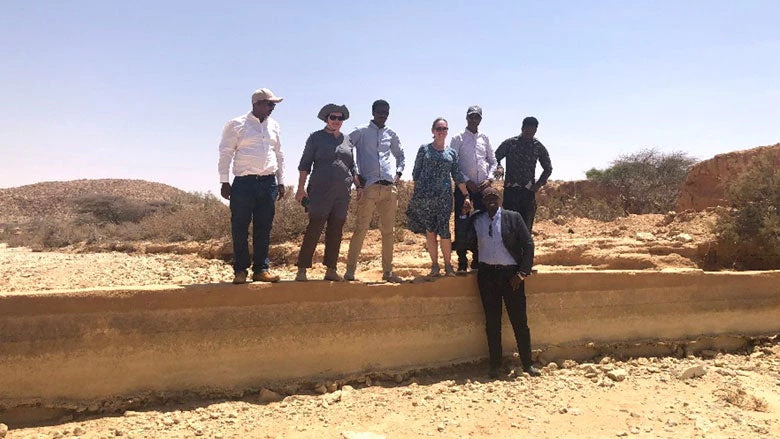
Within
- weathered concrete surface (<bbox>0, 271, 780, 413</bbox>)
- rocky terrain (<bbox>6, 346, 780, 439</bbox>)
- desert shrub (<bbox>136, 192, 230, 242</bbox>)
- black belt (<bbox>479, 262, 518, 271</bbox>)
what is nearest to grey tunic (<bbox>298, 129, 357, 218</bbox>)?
weathered concrete surface (<bbox>0, 271, 780, 413</bbox>)

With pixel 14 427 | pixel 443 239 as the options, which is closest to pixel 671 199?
pixel 443 239

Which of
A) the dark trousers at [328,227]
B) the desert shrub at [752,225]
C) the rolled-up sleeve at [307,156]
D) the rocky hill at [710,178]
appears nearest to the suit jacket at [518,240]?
the dark trousers at [328,227]

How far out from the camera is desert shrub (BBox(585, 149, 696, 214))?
70.1 feet

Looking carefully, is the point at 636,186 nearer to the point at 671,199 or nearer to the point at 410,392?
the point at 671,199

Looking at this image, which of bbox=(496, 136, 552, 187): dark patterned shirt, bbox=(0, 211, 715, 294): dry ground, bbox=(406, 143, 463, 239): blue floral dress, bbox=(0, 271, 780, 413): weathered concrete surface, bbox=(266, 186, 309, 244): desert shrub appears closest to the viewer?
bbox=(0, 271, 780, 413): weathered concrete surface

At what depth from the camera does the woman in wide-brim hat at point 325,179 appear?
4656 millimetres

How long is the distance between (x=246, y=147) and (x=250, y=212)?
0.53m

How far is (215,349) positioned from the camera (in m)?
4.31

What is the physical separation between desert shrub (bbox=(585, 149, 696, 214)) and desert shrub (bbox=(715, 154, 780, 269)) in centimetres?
1232

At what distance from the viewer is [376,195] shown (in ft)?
16.1

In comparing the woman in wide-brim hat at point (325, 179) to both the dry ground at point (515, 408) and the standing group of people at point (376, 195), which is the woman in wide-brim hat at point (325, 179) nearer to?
the standing group of people at point (376, 195)

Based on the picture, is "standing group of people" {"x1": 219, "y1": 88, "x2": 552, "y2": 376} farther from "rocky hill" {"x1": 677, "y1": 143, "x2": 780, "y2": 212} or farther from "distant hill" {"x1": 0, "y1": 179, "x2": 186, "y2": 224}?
"distant hill" {"x1": 0, "y1": 179, "x2": 186, "y2": 224}

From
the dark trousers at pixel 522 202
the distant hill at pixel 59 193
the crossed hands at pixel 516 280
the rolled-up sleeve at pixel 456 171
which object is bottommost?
the crossed hands at pixel 516 280

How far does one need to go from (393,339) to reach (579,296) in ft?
6.38
